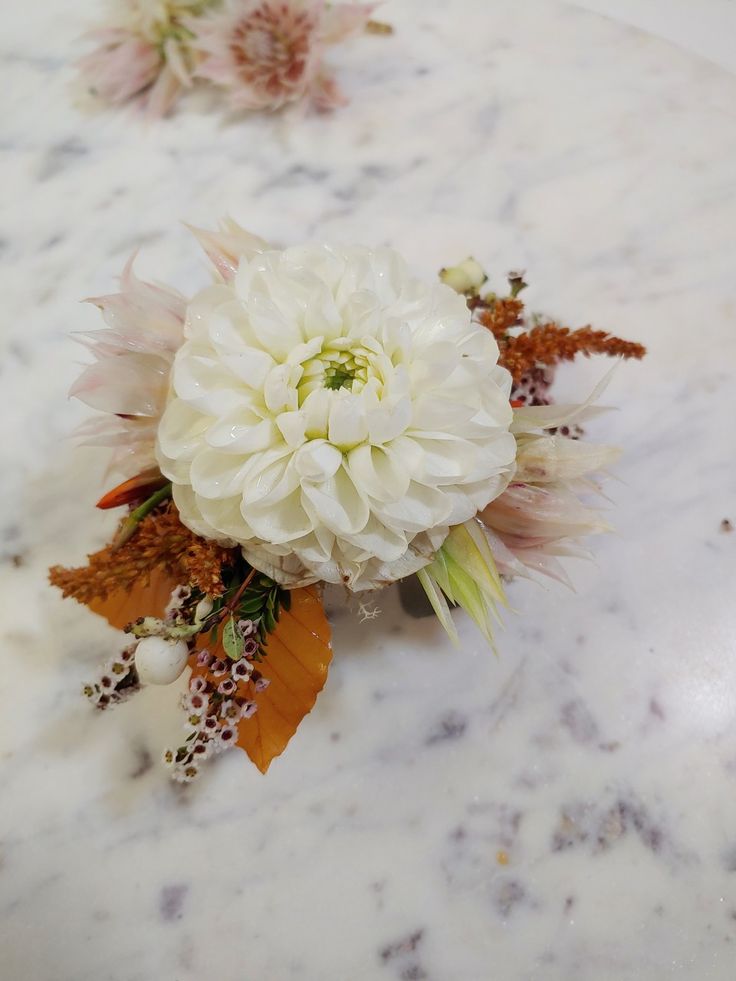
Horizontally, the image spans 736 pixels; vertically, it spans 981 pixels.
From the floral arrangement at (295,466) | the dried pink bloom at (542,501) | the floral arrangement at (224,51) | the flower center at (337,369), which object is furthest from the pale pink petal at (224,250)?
the floral arrangement at (224,51)

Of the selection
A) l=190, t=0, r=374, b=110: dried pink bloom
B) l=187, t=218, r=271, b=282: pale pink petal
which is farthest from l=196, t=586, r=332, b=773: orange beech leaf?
l=190, t=0, r=374, b=110: dried pink bloom

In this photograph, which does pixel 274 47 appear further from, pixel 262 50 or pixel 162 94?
pixel 162 94

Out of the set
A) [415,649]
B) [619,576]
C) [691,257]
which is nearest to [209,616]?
[415,649]

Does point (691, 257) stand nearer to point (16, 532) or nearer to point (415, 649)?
point (415, 649)

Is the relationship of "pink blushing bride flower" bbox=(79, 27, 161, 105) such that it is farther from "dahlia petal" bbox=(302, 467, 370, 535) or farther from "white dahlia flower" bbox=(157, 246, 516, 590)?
"dahlia petal" bbox=(302, 467, 370, 535)

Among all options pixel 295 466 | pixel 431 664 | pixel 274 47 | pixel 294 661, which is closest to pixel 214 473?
pixel 295 466

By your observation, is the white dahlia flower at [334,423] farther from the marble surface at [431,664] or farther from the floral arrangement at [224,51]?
the floral arrangement at [224,51]

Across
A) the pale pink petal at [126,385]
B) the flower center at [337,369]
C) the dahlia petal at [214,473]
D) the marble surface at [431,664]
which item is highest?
the flower center at [337,369]
